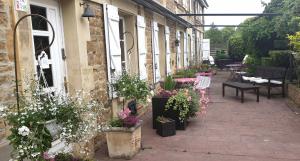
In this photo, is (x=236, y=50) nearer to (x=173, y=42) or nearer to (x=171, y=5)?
(x=173, y=42)

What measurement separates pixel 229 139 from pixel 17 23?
3783 mm

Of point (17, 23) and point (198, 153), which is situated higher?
point (17, 23)

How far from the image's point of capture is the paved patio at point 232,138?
427cm

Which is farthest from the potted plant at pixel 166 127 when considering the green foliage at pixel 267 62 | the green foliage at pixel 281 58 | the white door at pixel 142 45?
the green foliage at pixel 267 62

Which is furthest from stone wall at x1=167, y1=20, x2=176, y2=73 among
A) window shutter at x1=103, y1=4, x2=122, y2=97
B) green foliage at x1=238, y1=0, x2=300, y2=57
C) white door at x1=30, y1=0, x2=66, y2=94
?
white door at x1=30, y1=0, x2=66, y2=94

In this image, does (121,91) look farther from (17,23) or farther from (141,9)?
(141,9)

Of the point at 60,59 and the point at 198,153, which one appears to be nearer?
the point at 60,59

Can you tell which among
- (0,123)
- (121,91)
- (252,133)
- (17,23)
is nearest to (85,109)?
(0,123)

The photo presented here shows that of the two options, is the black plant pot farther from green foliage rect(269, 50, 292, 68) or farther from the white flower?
green foliage rect(269, 50, 292, 68)

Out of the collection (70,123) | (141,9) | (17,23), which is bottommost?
(70,123)

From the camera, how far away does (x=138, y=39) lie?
21.5 ft

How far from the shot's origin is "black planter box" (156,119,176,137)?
5227 mm

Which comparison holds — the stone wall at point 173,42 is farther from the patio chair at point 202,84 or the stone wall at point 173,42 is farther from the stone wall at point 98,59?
the stone wall at point 98,59

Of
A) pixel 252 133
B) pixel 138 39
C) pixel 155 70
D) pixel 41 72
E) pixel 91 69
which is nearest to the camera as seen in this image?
pixel 41 72
